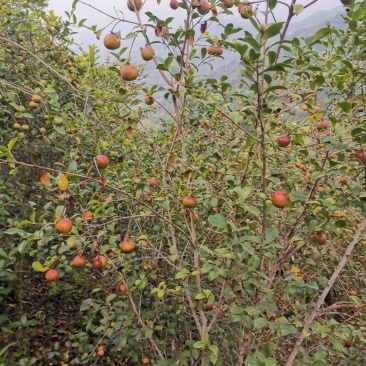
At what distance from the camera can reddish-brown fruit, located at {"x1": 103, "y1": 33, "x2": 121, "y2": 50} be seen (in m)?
1.93

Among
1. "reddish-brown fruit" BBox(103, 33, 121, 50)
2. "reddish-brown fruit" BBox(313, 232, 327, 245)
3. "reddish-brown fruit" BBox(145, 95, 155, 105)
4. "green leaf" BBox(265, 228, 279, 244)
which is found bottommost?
"reddish-brown fruit" BBox(313, 232, 327, 245)

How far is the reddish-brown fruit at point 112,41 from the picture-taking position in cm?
193

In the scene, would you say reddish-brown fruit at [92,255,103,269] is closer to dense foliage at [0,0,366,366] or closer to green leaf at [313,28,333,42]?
dense foliage at [0,0,366,366]

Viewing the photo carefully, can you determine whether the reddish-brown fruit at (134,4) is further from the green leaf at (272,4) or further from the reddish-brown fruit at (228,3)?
the green leaf at (272,4)

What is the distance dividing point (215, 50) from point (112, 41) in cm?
66

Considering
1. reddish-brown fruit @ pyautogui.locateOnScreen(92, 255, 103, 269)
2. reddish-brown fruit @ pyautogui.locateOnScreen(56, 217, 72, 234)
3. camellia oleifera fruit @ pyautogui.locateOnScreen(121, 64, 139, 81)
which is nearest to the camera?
reddish-brown fruit @ pyautogui.locateOnScreen(56, 217, 72, 234)

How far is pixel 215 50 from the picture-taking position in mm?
2127

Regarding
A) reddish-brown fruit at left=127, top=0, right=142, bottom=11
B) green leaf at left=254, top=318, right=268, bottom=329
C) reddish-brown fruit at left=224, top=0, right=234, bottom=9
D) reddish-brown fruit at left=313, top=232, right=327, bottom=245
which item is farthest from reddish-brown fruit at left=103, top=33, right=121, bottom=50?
green leaf at left=254, top=318, right=268, bottom=329

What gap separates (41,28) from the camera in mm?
4270

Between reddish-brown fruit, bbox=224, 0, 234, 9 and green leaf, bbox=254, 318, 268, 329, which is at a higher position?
reddish-brown fruit, bbox=224, 0, 234, 9

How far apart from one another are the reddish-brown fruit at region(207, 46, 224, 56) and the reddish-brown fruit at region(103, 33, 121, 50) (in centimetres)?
59

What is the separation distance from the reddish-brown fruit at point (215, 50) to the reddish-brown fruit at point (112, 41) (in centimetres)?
59

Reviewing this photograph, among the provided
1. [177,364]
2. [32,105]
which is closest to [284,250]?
[177,364]

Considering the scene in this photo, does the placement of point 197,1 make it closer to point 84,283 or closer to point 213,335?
point 213,335
